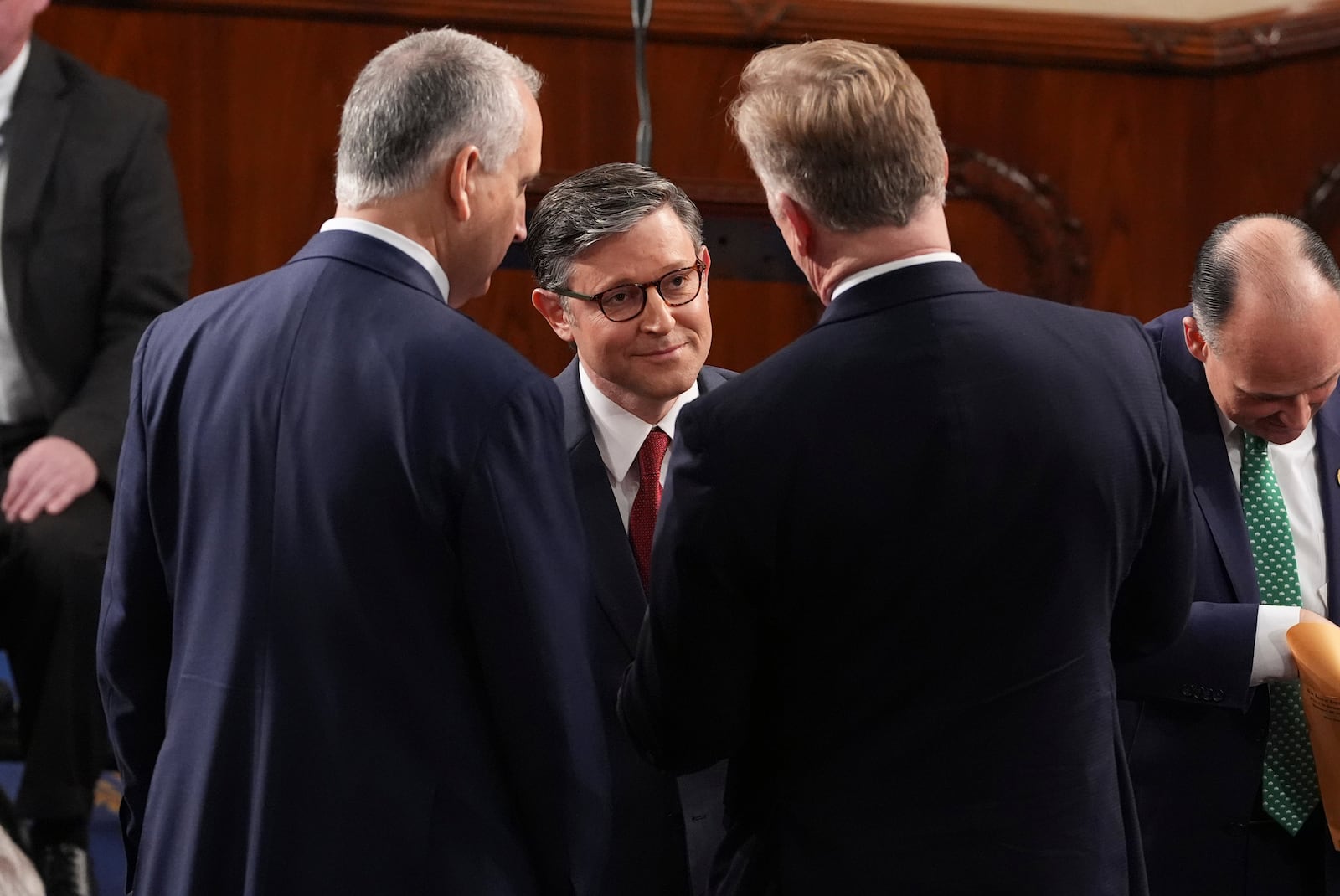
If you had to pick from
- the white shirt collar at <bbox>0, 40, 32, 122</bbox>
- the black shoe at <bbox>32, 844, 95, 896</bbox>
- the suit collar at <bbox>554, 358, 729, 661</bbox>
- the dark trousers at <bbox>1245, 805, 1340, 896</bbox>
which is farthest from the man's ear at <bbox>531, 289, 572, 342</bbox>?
the white shirt collar at <bbox>0, 40, 32, 122</bbox>

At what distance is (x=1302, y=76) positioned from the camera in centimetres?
433

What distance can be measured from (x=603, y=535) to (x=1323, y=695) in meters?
0.88

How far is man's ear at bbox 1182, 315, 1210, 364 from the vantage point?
6.88ft

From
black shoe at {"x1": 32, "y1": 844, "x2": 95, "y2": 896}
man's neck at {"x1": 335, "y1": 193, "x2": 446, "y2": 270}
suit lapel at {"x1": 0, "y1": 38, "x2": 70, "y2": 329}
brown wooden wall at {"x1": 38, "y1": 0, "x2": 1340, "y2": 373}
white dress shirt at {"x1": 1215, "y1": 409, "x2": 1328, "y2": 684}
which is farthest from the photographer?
brown wooden wall at {"x1": 38, "y1": 0, "x2": 1340, "y2": 373}

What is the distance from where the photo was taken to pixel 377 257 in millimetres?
1648

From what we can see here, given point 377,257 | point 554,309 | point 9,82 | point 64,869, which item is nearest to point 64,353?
point 9,82

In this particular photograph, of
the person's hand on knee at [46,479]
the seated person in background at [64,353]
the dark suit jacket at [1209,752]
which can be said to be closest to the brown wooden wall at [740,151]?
the seated person in background at [64,353]

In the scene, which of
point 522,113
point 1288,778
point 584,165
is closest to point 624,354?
point 522,113

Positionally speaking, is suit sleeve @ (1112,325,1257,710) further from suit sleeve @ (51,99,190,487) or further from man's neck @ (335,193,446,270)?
suit sleeve @ (51,99,190,487)

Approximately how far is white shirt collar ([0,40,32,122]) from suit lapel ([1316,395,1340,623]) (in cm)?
258

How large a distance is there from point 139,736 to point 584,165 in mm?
2524

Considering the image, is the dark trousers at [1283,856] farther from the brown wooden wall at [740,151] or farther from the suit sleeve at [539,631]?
the brown wooden wall at [740,151]

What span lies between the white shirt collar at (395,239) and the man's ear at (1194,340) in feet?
3.40

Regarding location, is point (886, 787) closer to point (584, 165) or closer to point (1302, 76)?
point (584, 165)
